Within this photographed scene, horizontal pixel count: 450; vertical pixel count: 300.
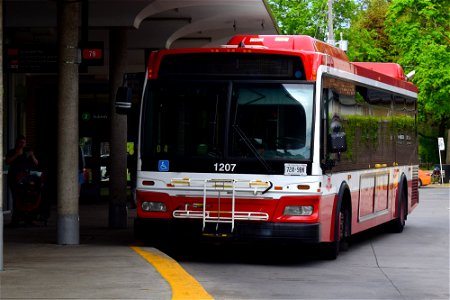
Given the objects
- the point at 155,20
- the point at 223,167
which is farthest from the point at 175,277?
the point at 155,20

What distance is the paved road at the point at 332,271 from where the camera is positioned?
12992mm

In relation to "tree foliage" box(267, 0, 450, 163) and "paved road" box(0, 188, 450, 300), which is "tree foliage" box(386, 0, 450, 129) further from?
"paved road" box(0, 188, 450, 300)

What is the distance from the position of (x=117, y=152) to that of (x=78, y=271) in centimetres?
856

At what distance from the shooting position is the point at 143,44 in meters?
27.6

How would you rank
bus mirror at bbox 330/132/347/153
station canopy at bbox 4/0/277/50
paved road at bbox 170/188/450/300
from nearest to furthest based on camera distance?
paved road at bbox 170/188/450/300 < bus mirror at bbox 330/132/347/153 < station canopy at bbox 4/0/277/50

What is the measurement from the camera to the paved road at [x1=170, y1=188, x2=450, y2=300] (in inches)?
512

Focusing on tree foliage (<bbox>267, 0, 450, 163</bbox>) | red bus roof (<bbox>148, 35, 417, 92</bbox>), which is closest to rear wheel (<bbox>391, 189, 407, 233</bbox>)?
red bus roof (<bbox>148, 35, 417, 92</bbox>)

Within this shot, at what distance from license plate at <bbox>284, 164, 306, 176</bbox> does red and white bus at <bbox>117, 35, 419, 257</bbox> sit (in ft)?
0.04

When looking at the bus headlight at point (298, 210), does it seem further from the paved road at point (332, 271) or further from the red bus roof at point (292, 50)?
the red bus roof at point (292, 50)

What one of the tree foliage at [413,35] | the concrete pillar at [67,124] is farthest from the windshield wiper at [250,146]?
the tree foliage at [413,35]

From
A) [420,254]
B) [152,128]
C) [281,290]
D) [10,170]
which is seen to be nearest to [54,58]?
[10,170]

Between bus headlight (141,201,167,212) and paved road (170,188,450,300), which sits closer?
paved road (170,188,450,300)

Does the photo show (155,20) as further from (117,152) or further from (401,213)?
(401,213)

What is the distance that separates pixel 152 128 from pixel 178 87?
661mm
